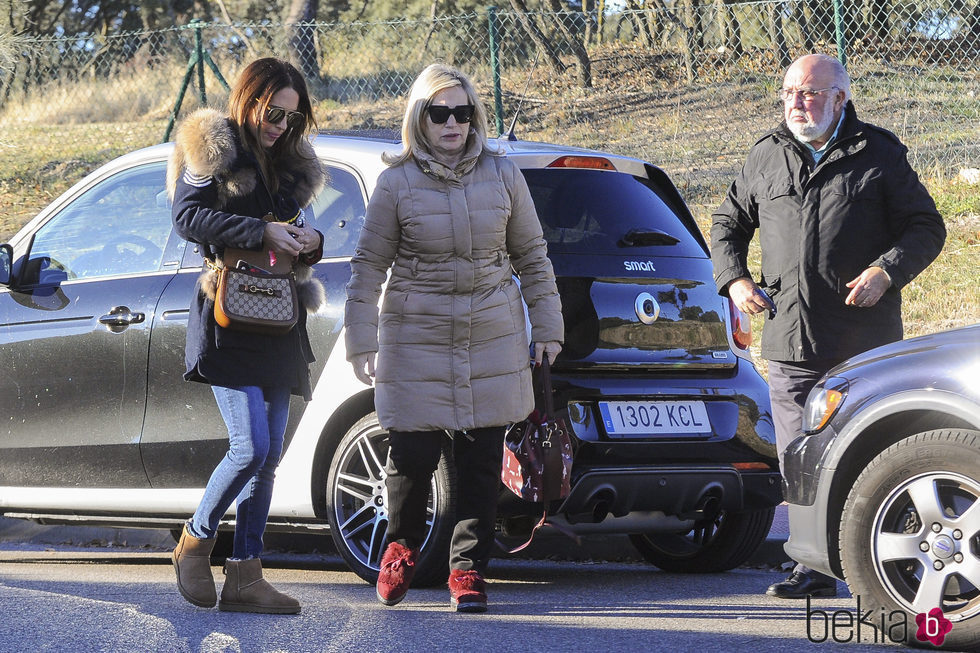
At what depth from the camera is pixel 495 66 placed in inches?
455

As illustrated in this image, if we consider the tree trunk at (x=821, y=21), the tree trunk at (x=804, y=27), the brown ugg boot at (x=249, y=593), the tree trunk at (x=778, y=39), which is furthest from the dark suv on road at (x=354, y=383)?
the tree trunk at (x=778, y=39)

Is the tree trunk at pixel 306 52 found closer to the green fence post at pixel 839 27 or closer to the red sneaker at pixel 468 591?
the green fence post at pixel 839 27

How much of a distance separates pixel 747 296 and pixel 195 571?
2.27m

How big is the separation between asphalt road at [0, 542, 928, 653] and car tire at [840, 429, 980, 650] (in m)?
0.22

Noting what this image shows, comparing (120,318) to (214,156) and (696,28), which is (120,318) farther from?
(696,28)

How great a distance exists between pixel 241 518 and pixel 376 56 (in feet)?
32.3

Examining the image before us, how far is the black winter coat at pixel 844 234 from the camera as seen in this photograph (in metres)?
5.13

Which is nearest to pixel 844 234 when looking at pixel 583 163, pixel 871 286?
pixel 871 286

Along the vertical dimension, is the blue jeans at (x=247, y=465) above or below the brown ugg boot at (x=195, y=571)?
above

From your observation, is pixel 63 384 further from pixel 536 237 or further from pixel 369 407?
pixel 536 237

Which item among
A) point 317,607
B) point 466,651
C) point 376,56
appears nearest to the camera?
point 466,651

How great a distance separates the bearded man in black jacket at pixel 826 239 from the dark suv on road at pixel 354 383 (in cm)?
26

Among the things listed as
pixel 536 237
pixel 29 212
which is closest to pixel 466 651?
pixel 536 237

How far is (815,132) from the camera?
5.23m
